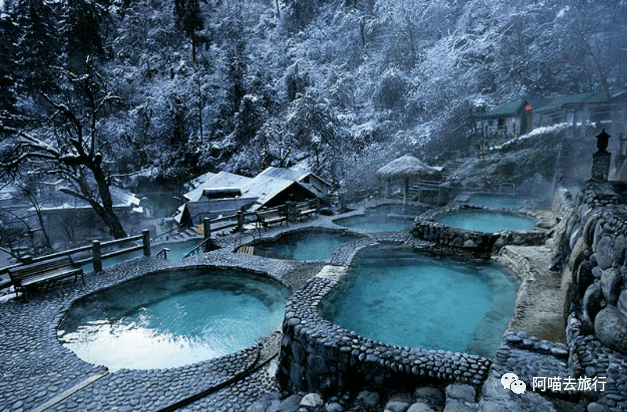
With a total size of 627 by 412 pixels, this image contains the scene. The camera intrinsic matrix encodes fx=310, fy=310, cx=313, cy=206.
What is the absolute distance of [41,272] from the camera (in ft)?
29.7

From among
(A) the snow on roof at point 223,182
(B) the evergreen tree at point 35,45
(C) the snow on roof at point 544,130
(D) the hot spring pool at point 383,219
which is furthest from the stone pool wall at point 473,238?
(B) the evergreen tree at point 35,45

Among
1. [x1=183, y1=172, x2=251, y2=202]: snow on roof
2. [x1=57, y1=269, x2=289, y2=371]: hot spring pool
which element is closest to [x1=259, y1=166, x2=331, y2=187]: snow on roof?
[x1=183, y1=172, x2=251, y2=202]: snow on roof

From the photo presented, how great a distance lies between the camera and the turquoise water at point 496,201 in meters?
18.6

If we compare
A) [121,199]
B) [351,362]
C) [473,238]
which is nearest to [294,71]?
[121,199]

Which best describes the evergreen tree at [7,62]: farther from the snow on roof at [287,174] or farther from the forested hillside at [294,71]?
the snow on roof at [287,174]

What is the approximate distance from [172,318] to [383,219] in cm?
1205

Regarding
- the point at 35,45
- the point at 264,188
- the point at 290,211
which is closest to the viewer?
the point at 290,211

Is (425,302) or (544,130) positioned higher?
(544,130)

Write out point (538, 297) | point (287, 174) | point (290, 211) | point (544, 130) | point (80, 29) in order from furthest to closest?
point (80, 29)
point (287, 174)
point (544, 130)
point (290, 211)
point (538, 297)

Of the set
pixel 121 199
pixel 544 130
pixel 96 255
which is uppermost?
pixel 544 130

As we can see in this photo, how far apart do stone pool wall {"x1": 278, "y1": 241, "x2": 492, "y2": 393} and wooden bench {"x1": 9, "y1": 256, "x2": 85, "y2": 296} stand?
7618 millimetres

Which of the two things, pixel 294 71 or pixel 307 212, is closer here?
pixel 307 212

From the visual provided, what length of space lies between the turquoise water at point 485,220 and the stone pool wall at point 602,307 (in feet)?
27.5

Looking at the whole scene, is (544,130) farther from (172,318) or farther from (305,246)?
(172,318)
